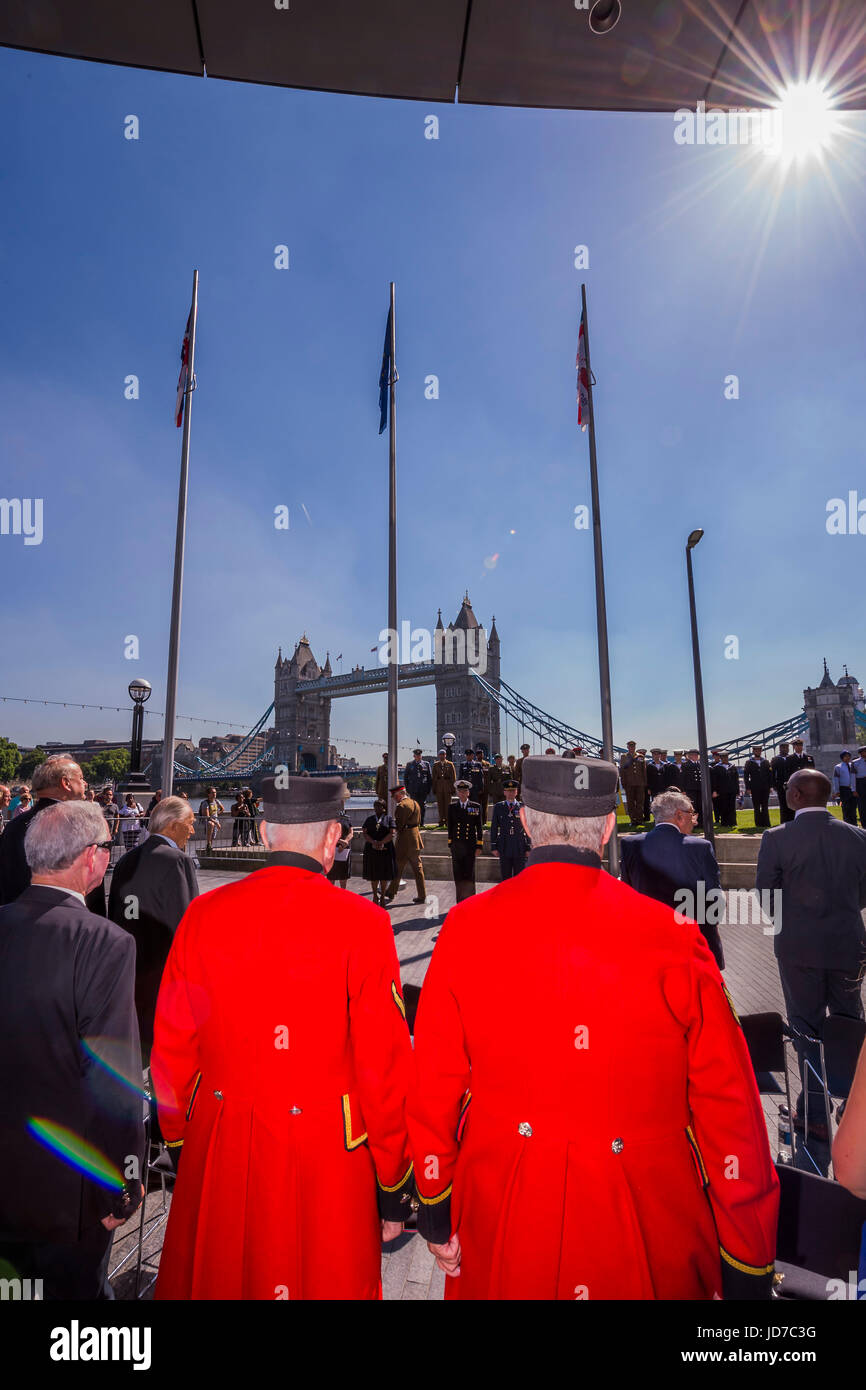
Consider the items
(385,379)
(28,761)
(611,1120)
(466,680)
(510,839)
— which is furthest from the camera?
(28,761)

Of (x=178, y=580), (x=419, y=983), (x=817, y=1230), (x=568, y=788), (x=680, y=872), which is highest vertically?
(x=178, y=580)

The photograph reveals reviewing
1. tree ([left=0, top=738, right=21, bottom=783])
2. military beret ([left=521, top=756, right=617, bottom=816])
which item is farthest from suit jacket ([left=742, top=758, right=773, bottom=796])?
tree ([left=0, top=738, right=21, bottom=783])

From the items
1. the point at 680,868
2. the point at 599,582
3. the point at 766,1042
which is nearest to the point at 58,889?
the point at 766,1042

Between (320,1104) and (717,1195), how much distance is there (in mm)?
1115

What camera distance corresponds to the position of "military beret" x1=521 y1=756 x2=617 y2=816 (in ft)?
6.29

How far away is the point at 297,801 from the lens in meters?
2.21

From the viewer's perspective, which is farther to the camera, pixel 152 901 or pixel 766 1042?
pixel 152 901

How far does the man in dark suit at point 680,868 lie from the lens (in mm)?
4586

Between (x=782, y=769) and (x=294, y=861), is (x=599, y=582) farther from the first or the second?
(x=294, y=861)

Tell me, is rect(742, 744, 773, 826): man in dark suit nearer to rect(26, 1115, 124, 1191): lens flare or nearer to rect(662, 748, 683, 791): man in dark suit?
rect(662, 748, 683, 791): man in dark suit

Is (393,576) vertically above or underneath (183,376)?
underneath

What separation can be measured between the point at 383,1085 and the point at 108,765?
12539cm

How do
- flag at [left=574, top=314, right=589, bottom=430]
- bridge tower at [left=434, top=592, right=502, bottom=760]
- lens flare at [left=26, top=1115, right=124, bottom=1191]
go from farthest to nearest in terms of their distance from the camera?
bridge tower at [left=434, top=592, right=502, bottom=760] → flag at [left=574, top=314, right=589, bottom=430] → lens flare at [left=26, top=1115, right=124, bottom=1191]

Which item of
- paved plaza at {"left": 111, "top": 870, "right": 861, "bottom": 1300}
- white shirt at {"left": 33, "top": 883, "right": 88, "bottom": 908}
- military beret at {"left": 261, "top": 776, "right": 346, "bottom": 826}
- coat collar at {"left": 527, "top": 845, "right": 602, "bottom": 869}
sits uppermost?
military beret at {"left": 261, "top": 776, "right": 346, "bottom": 826}
